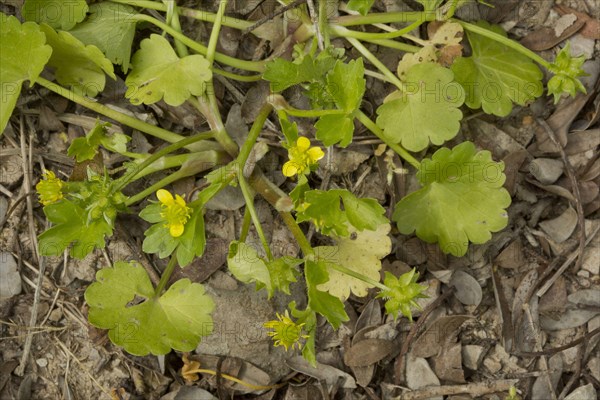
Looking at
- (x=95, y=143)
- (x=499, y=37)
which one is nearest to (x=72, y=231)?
(x=95, y=143)

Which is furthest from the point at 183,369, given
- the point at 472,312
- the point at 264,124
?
the point at 472,312

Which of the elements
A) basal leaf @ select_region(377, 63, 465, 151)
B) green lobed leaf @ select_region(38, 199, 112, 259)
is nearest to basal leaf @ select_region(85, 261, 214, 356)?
green lobed leaf @ select_region(38, 199, 112, 259)

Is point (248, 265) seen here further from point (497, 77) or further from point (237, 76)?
point (497, 77)

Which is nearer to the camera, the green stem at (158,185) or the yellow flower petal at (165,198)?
the yellow flower petal at (165,198)

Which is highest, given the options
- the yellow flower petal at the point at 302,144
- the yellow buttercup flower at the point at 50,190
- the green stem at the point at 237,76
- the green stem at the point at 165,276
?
the green stem at the point at 237,76

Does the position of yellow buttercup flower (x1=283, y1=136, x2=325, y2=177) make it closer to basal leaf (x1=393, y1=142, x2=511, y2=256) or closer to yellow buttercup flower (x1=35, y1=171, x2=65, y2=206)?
basal leaf (x1=393, y1=142, x2=511, y2=256)

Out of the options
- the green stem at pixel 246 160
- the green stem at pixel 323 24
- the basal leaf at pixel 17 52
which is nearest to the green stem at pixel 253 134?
the green stem at pixel 246 160

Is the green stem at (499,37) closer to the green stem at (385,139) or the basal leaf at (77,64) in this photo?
the green stem at (385,139)
